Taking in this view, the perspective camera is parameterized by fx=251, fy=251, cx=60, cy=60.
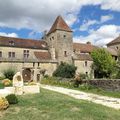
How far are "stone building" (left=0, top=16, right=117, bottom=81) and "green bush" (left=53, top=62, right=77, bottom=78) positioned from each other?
1.59m

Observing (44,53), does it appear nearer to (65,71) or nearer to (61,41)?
(61,41)

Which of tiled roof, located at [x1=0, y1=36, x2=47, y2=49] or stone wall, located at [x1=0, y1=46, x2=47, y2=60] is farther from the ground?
tiled roof, located at [x1=0, y1=36, x2=47, y2=49]

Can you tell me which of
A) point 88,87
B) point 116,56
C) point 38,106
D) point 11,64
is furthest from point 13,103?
point 116,56

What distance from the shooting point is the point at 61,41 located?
47688 millimetres

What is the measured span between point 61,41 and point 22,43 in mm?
7340

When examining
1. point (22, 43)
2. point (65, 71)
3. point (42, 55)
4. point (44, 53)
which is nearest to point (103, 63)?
point (65, 71)

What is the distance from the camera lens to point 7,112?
1336 cm

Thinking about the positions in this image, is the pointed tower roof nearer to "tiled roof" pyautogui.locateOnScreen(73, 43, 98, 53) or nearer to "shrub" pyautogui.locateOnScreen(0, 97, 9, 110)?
"tiled roof" pyautogui.locateOnScreen(73, 43, 98, 53)

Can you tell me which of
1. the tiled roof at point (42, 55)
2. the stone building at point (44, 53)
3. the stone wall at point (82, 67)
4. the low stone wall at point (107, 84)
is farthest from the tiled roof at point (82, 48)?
the low stone wall at point (107, 84)

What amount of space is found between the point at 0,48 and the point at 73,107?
31.2 m

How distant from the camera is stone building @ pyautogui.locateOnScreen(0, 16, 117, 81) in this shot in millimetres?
43094

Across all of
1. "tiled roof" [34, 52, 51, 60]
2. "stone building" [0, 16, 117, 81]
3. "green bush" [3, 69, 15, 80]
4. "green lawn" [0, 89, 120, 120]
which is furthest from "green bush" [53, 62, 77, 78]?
"green lawn" [0, 89, 120, 120]

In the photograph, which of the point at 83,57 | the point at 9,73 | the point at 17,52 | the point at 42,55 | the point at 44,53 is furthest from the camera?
the point at 83,57

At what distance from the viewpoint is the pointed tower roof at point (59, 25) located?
48119 mm
